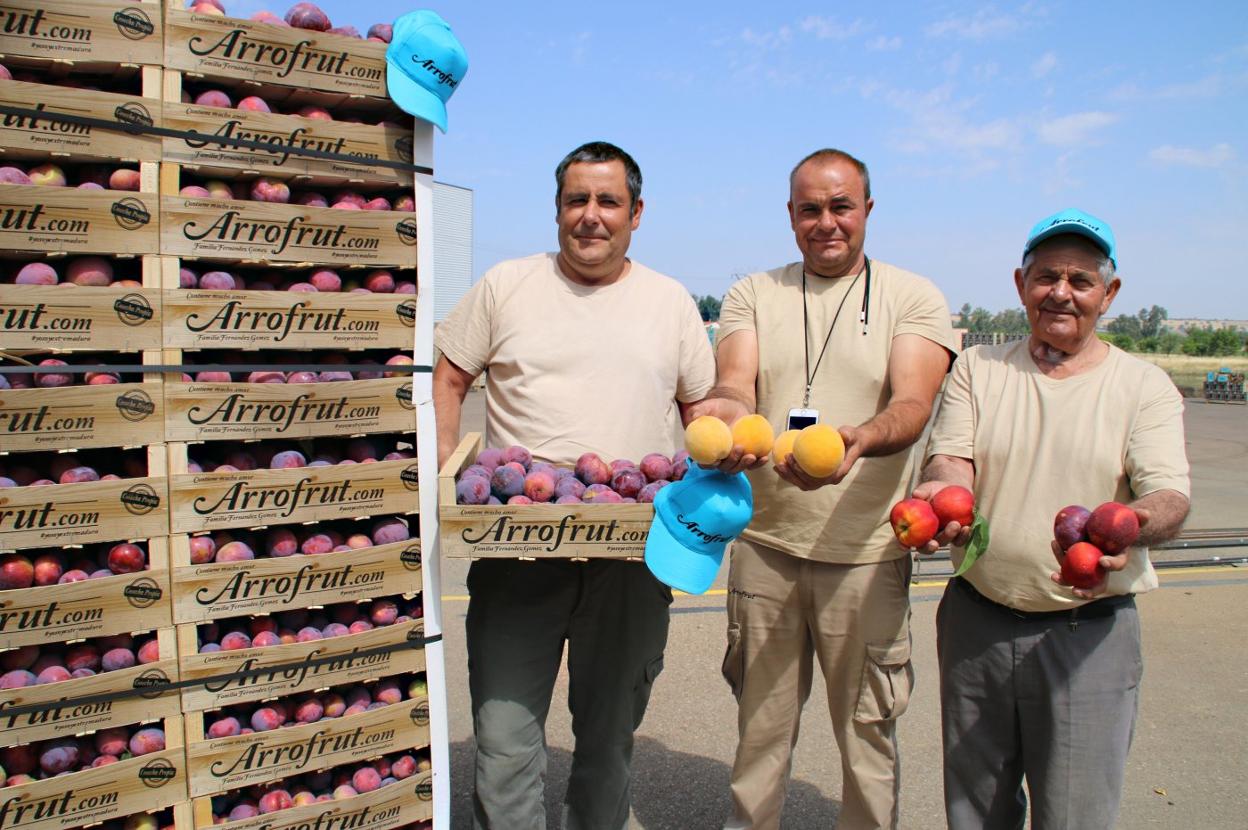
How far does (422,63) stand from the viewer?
2648 millimetres

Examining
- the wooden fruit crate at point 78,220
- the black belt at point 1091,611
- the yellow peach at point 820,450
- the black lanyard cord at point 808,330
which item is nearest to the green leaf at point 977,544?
the black belt at point 1091,611

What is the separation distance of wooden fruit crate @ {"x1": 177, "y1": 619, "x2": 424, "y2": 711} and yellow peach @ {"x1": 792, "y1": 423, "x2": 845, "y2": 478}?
1318mm

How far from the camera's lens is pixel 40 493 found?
7.82 ft

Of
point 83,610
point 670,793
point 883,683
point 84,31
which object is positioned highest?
point 84,31

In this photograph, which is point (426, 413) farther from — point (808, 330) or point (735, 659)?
point (735, 659)

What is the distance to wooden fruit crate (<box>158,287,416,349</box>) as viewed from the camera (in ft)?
8.28

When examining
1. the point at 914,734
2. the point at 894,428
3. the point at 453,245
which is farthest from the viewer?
the point at 453,245

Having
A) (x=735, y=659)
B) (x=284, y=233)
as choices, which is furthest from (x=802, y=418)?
(x=284, y=233)

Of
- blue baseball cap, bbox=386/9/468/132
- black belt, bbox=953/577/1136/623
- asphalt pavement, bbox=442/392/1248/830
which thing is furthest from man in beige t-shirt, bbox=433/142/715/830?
black belt, bbox=953/577/1136/623

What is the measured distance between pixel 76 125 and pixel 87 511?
3.45ft

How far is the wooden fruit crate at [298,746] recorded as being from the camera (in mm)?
2590

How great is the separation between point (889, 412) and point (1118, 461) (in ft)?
2.27

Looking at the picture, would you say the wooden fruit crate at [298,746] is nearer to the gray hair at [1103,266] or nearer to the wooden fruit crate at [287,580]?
the wooden fruit crate at [287,580]

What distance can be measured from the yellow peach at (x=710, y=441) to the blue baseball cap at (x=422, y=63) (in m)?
1.24
